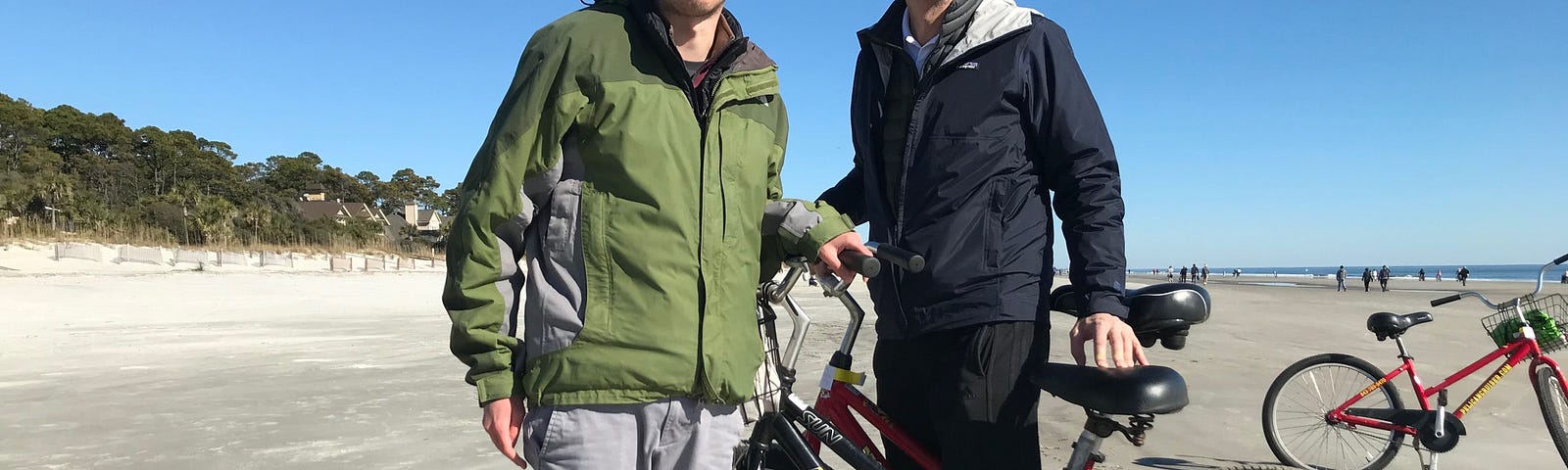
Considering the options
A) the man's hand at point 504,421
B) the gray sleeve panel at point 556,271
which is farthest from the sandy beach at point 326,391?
the gray sleeve panel at point 556,271

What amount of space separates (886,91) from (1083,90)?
521mm

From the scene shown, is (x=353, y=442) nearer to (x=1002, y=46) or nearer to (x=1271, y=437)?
(x=1002, y=46)

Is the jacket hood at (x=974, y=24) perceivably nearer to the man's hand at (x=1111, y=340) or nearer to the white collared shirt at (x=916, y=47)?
the white collared shirt at (x=916, y=47)

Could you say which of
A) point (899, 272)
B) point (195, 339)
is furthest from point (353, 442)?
point (195, 339)

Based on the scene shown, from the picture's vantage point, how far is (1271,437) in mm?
4520

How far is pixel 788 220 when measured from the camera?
175 centimetres

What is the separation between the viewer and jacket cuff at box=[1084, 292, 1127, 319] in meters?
1.98

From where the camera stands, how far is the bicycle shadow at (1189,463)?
427 centimetres

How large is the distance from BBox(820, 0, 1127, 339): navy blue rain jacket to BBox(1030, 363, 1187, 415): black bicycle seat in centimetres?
18

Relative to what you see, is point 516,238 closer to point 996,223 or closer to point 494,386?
point 494,386

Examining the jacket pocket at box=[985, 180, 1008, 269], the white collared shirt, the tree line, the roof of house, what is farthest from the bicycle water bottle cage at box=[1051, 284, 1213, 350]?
the roof of house

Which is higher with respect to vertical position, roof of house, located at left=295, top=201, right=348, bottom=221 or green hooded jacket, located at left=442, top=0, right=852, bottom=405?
roof of house, located at left=295, top=201, right=348, bottom=221

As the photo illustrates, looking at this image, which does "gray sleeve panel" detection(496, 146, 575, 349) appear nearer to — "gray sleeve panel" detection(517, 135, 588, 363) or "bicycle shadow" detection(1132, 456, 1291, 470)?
"gray sleeve panel" detection(517, 135, 588, 363)

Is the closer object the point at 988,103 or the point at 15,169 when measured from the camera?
the point at 988,103
